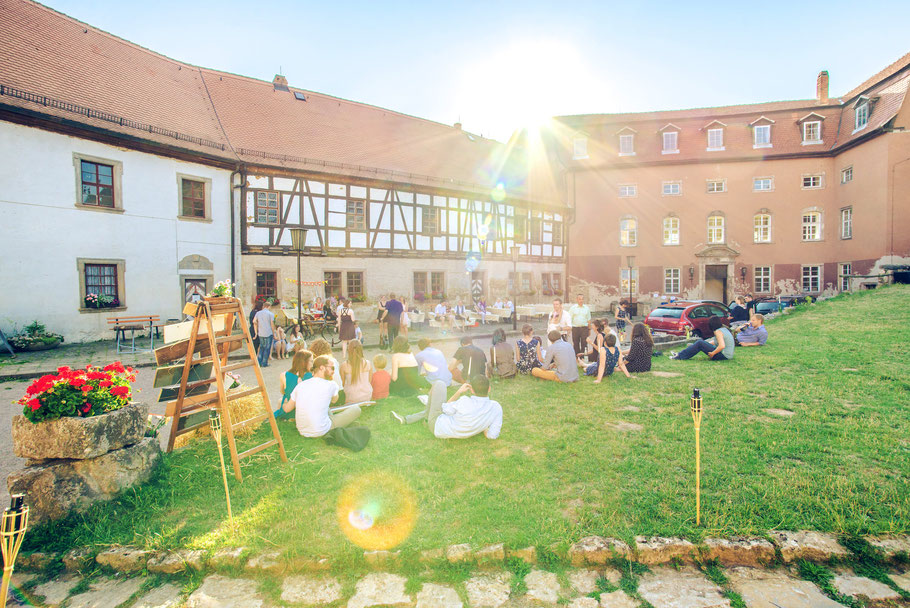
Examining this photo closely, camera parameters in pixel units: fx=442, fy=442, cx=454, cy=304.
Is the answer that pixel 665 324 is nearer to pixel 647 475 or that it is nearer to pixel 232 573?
pixel 647 475

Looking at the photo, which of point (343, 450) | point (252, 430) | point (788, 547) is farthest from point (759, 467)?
point (252, 430)

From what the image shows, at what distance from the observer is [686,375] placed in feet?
30.5

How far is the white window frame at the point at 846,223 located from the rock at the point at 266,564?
33.2m

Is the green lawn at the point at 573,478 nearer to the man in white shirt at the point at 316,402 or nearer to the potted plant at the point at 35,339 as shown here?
the man in white shirt at the point at 316,402

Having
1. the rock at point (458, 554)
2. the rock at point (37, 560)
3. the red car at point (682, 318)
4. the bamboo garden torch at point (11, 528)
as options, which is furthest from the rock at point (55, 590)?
the red car at point (682, 318)

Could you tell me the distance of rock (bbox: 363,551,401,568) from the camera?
3.42 m

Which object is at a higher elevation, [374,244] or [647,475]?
[374,244]

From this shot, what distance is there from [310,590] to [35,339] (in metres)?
15.5

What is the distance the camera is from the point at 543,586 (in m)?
3.21

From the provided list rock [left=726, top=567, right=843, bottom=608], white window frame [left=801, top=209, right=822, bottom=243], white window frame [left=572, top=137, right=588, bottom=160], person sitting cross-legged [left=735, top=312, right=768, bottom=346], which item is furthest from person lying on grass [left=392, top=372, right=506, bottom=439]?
white window frame [left=801, top=209, right=822, bottom=243]

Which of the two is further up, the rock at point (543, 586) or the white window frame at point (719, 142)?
the white window frame at point (719, 142)

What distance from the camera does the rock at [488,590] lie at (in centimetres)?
306

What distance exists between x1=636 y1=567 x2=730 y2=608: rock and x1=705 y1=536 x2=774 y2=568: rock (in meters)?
0.25

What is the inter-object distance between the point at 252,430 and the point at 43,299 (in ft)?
42.4
